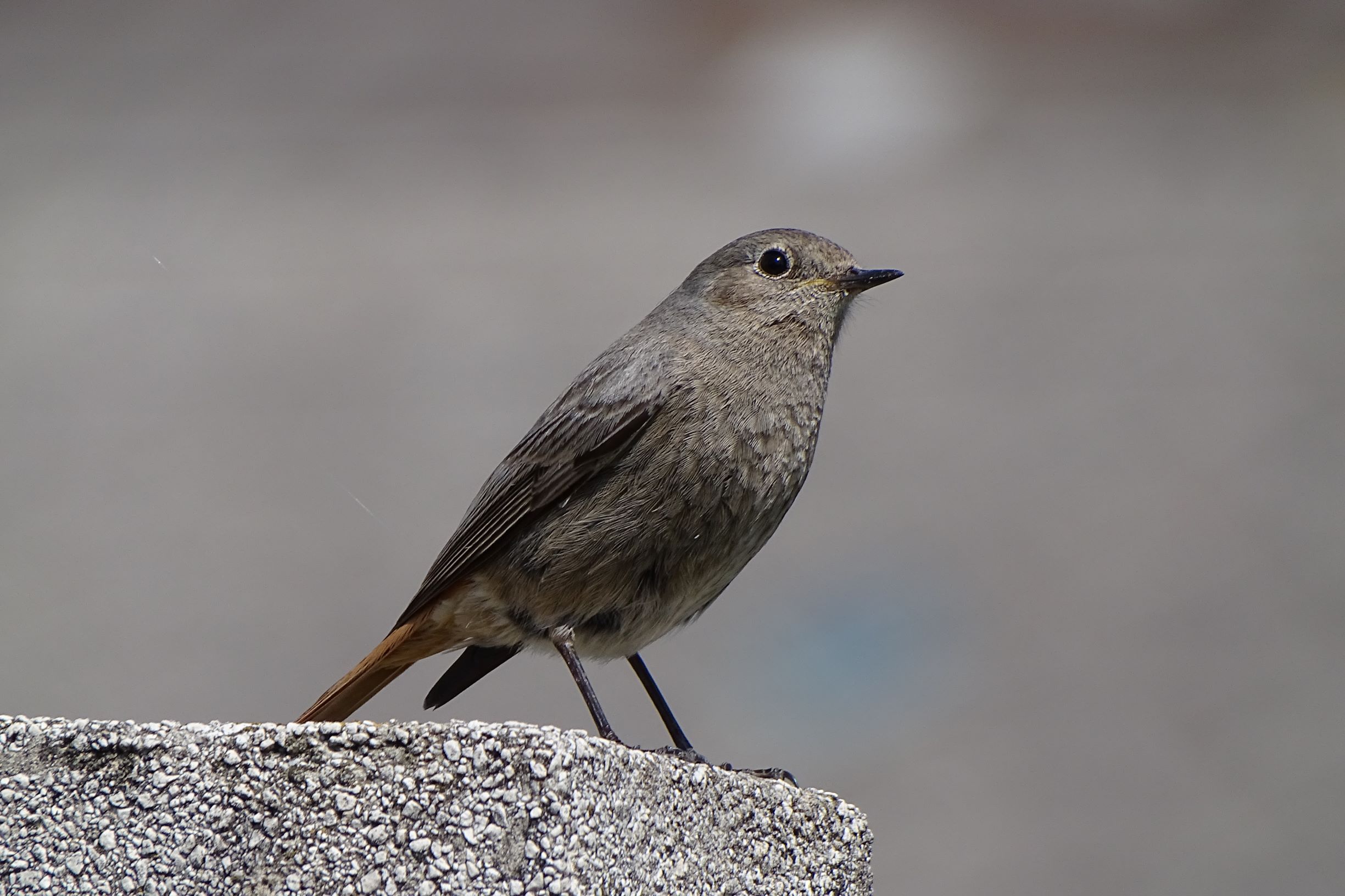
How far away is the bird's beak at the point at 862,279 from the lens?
362cm

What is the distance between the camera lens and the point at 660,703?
3389mm

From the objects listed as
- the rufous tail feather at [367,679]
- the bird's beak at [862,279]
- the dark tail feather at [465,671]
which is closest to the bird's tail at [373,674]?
the rufous tail feather at [367,679]

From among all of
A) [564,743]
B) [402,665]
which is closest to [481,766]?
[564,743]

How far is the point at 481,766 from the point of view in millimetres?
1683

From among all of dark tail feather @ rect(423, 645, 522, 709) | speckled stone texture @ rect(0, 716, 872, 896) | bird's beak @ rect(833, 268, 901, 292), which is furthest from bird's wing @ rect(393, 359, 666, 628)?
speckled stone texture @ rect(0, 716, 872, 896)

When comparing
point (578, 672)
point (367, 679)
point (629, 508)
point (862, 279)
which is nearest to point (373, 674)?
point (367, 679)

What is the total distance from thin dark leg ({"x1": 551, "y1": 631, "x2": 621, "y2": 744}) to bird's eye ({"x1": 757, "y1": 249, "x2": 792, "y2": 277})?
125cm

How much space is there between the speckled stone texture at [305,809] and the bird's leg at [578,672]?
108cm

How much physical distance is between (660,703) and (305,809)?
177 centimetres

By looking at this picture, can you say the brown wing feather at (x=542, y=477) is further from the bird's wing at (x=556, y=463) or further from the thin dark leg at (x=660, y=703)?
the thin dark leg at (x=660, y=703)

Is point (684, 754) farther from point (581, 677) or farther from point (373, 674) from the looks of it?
point (373, 674)

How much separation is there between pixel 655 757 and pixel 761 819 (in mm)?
315

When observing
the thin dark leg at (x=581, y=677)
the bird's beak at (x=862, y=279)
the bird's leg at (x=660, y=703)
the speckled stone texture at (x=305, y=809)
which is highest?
the bird's beak at (x=862, y=279)

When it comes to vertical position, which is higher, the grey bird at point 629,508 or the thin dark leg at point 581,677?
the grey bird at point 629,508
